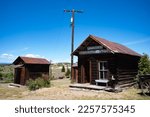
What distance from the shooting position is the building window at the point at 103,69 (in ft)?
52.0

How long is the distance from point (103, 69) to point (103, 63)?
51cm

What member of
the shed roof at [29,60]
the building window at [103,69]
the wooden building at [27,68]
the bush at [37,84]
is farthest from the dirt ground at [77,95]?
the shed roof at [29,60]

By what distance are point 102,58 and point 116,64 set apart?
129 cm

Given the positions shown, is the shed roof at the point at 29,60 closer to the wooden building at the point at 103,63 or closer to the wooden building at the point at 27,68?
the wooden building at the point at 27,68

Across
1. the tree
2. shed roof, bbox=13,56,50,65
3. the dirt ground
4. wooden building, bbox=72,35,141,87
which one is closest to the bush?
the dirt ground

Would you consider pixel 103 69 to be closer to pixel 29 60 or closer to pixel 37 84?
pixel 37 84

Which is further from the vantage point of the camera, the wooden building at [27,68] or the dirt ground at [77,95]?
the wooden building at [27,68]

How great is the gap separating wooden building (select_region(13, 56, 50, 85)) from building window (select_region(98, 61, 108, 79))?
10.1m

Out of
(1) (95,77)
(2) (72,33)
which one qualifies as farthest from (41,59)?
(1) (95,77)

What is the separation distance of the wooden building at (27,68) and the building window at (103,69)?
33.1 ft

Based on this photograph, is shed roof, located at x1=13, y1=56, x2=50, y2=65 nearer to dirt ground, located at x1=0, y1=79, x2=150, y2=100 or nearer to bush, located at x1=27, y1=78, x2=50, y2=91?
bush, located at x1=27, y1=78, x2=50, y2=91

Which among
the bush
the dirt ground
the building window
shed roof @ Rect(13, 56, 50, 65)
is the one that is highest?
shed roof @ Rect(13, 56, 50, 65)

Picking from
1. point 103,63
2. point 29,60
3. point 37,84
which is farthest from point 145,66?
point 29,60

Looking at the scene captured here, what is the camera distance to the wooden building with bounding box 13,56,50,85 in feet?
75.7
